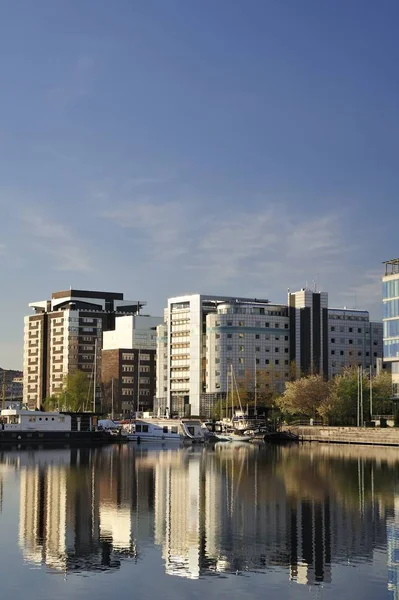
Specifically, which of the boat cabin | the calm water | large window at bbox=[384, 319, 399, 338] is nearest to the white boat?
the boat cabin

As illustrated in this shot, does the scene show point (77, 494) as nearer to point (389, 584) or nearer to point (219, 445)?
point (389, 584)

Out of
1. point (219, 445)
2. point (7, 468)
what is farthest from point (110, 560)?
point (219, 445)

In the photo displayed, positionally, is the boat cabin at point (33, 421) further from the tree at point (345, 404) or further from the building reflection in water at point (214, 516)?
the building reflection in water at point (214, 516)

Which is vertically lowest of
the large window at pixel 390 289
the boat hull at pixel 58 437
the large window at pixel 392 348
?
the boat hull at pixel 58 437

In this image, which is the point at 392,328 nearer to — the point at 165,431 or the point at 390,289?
the point at 390,289

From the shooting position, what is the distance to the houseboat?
506 ft

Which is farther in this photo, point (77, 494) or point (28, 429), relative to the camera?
point (28, 429)

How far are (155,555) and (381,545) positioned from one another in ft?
35.4

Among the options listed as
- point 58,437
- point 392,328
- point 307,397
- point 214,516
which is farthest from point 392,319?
point 214,516

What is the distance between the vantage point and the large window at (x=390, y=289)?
507ft

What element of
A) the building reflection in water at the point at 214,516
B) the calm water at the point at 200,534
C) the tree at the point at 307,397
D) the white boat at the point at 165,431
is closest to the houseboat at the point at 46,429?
the white boat at the point at 165,431

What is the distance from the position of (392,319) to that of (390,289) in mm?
4937

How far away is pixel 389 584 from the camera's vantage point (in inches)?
1469

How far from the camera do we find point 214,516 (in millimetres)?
55469
